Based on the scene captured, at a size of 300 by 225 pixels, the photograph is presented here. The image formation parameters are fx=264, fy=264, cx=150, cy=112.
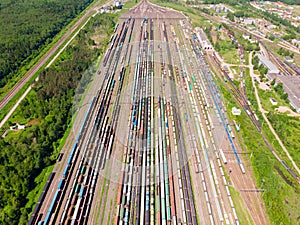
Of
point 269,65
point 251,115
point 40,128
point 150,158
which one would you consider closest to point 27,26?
point 40,128

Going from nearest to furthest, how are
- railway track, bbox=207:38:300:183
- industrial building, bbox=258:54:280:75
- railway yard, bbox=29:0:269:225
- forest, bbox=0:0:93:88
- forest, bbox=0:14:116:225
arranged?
1. railway yard, bbox=29:0:269:225
2. forest, bbox=0:14:116:225
3. railway track, bbox=207:38:300:183
4. industrial building, bbox=258:54:280:75
5. forest, bbox=0:0:93:88

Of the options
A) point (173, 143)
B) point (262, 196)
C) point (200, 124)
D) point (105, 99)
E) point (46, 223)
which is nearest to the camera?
point (46, 223)

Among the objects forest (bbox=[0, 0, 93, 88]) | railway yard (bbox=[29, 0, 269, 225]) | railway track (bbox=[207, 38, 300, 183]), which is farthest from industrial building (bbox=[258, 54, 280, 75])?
forest (bbox=[0, 0, 93, 88])

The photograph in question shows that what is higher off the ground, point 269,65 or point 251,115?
point 269,65

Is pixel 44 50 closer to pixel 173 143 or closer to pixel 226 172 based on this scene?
pixel 173 143

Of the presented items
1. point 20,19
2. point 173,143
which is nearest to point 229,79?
point 173,143

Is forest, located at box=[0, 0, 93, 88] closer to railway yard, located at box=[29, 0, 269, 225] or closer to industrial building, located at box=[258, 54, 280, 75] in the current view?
railway yard, located at box=[29, 0, 269, 225]

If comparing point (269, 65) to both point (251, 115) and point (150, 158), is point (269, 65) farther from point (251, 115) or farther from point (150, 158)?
point (150, 158)
